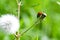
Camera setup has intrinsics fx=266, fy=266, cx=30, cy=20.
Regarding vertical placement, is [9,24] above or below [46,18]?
above

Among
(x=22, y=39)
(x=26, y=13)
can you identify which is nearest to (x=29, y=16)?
(x=26, y=13)

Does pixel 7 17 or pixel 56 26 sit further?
pixel 56 26

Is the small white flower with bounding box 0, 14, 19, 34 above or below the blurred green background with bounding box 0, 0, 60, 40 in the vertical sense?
above

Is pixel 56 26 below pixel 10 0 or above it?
below

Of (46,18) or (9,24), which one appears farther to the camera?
(46,18)

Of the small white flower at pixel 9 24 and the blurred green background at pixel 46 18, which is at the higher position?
the small white flower at pixel 9 24

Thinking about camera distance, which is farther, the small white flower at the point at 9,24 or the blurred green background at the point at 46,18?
the blurred green background at the point at 46,18

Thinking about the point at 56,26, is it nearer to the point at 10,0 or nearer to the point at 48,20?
the point at 48,20

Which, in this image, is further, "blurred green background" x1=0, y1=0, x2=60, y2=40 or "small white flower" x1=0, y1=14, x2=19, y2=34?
"blurred green background" x1=0, y1=0, x2=60, y2=40
